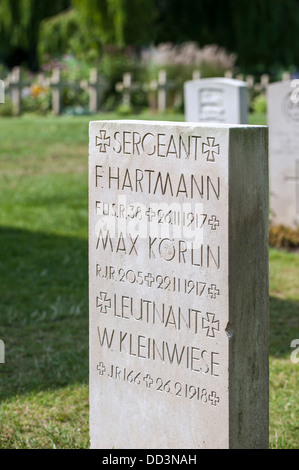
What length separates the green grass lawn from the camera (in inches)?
168

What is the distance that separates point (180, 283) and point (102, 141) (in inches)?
25.7

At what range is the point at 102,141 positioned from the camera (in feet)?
11.3

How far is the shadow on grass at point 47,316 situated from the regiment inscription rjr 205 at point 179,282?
1388 mm

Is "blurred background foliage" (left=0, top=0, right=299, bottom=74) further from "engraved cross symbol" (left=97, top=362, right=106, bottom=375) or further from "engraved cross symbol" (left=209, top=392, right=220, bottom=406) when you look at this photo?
"engraved cross symbol" (left=209, top=392, right=220, bottom=406)

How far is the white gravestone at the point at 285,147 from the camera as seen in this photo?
8.51 meters

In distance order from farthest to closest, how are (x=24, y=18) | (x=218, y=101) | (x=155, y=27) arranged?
(x=155, y=27), (x=24, y=18), (x=218, y=101)

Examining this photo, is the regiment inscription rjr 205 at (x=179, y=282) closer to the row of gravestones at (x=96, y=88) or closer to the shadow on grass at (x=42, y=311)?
the shadow on grass at (x=42, y=311)

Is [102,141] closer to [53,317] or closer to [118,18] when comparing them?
A: [53,317]

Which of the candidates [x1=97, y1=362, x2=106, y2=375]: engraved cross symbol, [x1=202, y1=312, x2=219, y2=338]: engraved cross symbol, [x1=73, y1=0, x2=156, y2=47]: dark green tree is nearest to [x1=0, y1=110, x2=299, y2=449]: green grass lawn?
[x1=97, y1=362, x2=106, y2=375]: engraved cross symbol

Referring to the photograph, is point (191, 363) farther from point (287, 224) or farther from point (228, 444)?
point (287, 224)

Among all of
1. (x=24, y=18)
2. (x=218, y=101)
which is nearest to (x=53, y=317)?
(x=218, y=101)

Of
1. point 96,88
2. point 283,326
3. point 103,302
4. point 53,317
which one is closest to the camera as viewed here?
point 103,302

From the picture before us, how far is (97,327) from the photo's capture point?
3.57m

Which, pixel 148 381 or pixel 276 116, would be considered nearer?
pixel 148 381
